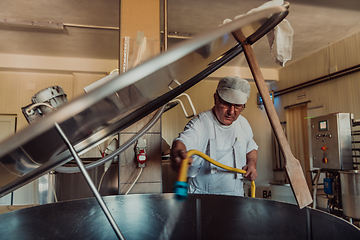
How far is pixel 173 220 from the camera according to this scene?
1.24 meters

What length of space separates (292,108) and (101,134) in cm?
678

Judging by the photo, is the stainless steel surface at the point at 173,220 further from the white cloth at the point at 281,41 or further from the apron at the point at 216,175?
the white cloth at the point at 281,41

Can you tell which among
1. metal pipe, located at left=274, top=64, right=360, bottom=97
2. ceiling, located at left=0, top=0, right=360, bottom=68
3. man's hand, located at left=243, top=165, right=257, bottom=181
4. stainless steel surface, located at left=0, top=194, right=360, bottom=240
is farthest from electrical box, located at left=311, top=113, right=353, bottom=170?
stainless steel surface, located at left=0, top=194, right=360, bottom=240

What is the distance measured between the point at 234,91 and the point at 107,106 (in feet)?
4.35

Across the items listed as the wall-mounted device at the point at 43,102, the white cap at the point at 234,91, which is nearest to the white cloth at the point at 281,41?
the white cap at the point at 234,91

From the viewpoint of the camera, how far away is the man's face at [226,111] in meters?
1.77

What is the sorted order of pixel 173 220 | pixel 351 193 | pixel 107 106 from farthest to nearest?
pixel 351 193, pixel 173 220, pixel 107 106

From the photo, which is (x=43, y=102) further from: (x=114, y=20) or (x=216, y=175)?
(x=114, y=20)

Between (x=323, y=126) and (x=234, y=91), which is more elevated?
(x=234, y=91)

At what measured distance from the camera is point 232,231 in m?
1.17

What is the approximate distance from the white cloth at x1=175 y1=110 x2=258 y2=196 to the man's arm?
1.5 inches

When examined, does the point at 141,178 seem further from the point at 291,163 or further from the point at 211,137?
the point at 291,163

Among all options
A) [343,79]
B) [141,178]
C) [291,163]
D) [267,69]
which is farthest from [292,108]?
[291,163]

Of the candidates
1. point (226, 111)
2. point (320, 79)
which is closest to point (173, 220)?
point (226, 111)
